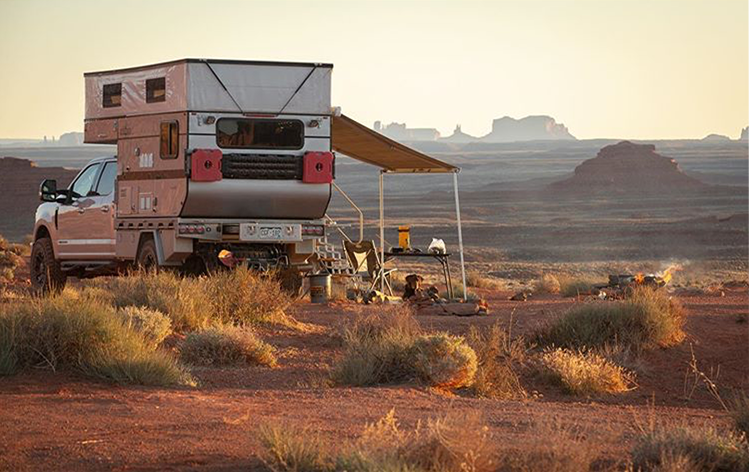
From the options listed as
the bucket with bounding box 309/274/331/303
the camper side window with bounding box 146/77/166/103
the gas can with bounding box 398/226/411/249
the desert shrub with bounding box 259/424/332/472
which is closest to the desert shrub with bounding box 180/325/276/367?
the camper side window with bounding box 146/77/166/103

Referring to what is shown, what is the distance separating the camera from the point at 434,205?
82125 mm

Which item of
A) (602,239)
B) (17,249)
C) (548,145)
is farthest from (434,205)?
(548,145)

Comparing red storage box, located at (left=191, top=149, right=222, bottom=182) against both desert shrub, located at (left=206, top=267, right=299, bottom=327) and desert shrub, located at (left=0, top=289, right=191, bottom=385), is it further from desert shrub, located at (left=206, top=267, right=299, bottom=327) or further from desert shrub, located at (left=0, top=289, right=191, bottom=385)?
desert shrub, located at (left=0, top=289, right=191, bottom=385)

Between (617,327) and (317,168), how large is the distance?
4.44 m

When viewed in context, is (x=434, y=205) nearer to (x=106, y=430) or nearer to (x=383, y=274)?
(x=383, y=274)

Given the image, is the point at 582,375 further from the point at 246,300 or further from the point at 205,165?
the point at 205,165

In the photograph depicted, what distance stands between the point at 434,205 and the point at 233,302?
67.3 metres

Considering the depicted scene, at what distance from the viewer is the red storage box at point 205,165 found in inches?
624

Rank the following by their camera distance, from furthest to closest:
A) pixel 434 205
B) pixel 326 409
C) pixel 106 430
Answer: pixel 434 205 → pixel 326 409 → pixel 106 430

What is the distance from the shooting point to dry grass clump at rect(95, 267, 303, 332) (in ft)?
46.4

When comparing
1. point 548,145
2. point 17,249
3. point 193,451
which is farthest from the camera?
point 548,145

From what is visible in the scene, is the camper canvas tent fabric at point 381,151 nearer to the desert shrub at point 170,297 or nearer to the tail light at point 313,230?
the tail light at point 313,230

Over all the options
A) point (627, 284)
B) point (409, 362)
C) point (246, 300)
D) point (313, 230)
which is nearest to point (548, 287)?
point (627, 284)

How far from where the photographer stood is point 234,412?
8562 mm
